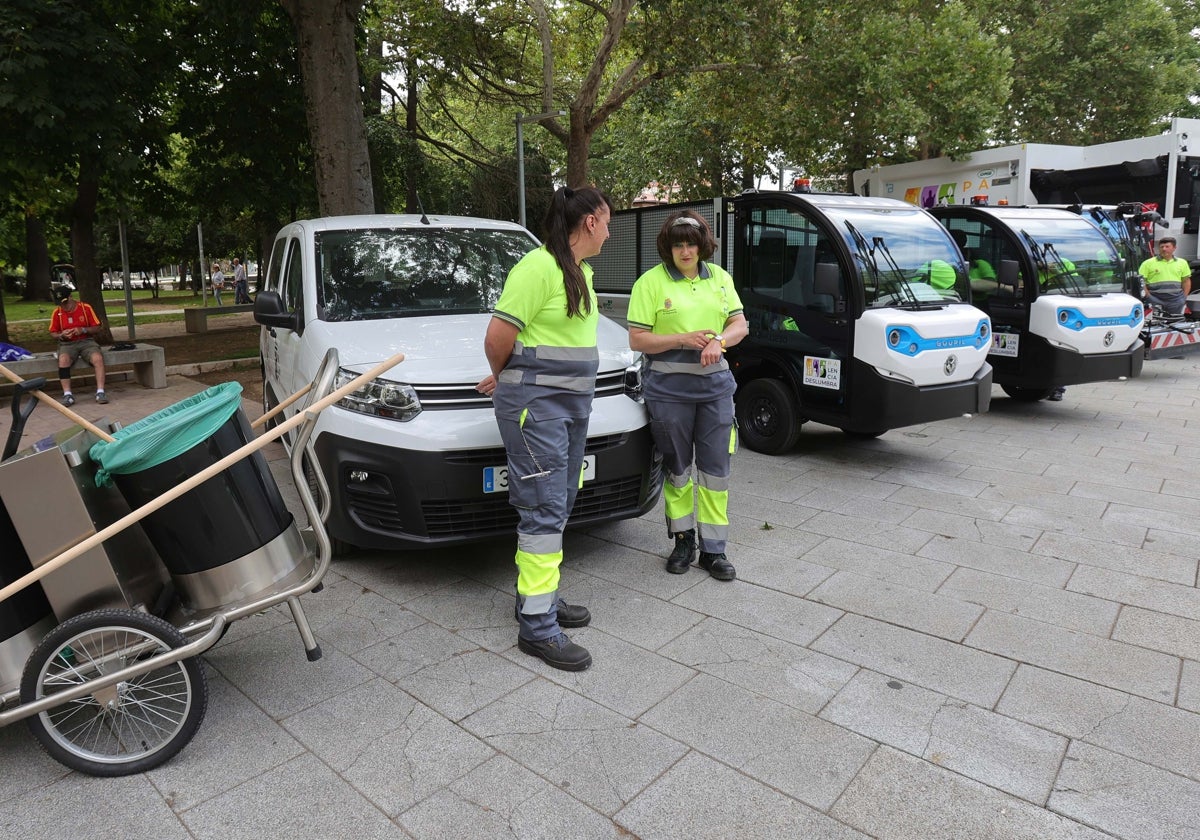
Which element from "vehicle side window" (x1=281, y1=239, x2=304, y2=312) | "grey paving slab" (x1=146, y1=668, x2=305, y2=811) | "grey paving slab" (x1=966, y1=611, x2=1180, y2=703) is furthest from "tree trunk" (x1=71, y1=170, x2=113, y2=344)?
"grey paving slab" (x1=966, y1=611, x2=1180, y2=703)

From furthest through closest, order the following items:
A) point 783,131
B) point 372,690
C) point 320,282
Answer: point 783,131
point 320,282
point 372,690

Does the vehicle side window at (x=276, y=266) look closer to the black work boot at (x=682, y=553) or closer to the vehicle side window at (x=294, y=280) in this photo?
the vehicle side window at (x=294, y=280)

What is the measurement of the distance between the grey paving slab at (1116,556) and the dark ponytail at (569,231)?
310cm

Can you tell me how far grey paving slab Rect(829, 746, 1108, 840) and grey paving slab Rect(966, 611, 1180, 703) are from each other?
3.27ft

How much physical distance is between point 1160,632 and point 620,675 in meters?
2.42

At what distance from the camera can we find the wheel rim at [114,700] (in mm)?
2658

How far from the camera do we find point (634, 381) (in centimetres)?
433

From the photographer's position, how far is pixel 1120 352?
25.7ft

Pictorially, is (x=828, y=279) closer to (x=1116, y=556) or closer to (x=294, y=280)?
(x=1116, y=556)

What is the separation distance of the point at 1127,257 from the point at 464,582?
25.5 ft

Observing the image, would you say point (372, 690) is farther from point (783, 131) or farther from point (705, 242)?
point (783, 131)

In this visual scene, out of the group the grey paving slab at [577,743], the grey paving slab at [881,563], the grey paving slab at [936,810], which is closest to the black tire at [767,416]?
the grey paving slab at [881,563]

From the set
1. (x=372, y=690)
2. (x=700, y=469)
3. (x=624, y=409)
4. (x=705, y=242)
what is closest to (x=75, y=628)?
(x=372, y=690)

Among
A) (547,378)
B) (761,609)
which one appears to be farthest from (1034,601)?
(547,378)
